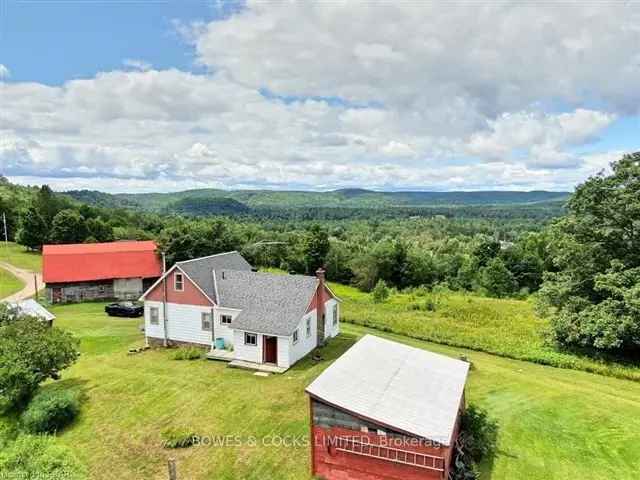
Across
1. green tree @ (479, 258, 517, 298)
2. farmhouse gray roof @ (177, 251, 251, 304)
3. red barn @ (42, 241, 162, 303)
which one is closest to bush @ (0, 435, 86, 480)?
farmhouse gray roof @ (177, 251, 251, 304)

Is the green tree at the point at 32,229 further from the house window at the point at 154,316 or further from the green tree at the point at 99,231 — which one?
the house window at the point at 154,316

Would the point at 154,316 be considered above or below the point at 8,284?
above

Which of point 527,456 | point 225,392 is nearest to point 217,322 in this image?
point 225,392

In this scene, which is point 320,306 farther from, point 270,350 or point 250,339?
point 250,339

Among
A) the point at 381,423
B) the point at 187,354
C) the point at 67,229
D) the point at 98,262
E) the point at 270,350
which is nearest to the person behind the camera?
the point at 381,423

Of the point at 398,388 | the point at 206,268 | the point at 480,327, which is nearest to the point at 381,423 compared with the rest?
the point at 398,388

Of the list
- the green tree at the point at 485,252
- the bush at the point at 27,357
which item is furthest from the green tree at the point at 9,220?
the green tree at the point at 485,252

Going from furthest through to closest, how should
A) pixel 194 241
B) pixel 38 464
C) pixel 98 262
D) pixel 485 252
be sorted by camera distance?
pixel 485 252 < pixel 194 241 < pixel 98 262 < pixel 38 464
